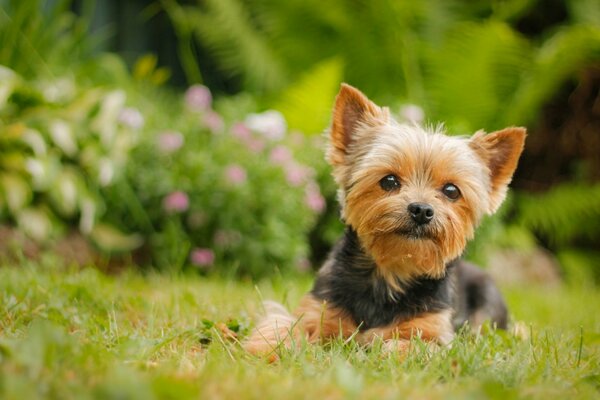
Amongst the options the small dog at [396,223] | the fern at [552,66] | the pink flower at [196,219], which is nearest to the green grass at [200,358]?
the small dog at [396,223]

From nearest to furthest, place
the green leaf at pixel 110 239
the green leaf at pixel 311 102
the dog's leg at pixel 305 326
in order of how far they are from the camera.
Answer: the dog's leg at pixel 305 326, the green leaf at pixel 110 239, the green leaf at pixel 311 102

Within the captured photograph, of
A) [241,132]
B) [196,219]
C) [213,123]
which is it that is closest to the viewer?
[196,219]

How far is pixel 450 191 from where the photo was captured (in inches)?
151

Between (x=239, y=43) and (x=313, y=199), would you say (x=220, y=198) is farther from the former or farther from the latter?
(x=239, y=43)

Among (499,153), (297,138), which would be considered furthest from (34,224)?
(499,153)

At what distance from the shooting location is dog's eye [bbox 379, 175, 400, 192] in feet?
12.5

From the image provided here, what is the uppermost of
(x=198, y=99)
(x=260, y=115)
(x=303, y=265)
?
(x=198, y=99)

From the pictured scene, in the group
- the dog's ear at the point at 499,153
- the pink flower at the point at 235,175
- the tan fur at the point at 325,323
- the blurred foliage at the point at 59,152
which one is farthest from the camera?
the pink flower at the point at 235,175

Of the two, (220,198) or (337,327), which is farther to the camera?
(220,198)

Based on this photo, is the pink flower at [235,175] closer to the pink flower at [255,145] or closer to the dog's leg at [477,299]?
the pink flower at [255,145]

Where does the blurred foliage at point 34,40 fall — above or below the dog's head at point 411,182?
above

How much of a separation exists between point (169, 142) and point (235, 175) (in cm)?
73

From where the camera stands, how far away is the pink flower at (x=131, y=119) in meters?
6.20

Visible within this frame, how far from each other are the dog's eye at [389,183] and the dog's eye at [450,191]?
0.27 m
